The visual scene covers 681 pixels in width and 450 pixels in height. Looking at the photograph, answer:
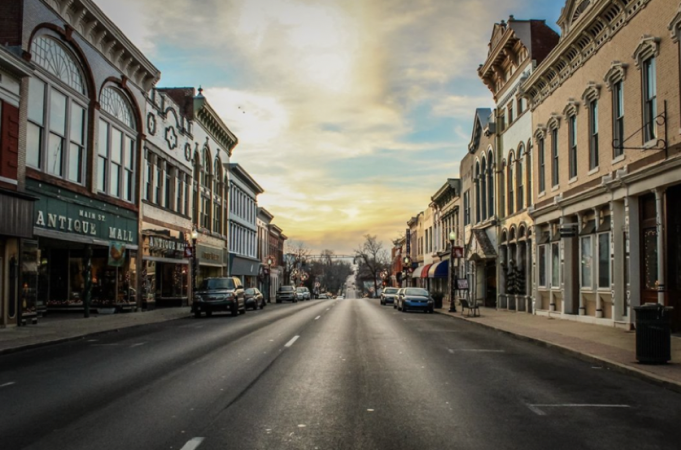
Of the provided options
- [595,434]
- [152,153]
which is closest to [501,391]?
[595,434]

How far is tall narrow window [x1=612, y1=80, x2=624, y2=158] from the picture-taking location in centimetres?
2086

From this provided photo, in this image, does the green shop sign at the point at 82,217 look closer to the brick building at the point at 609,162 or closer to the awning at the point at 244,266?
the brick building at the point at 609,162

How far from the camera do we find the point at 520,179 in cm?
3388

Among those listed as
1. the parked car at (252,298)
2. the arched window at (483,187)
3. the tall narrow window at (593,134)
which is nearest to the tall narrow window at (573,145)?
the tall narrow window at (593,134)

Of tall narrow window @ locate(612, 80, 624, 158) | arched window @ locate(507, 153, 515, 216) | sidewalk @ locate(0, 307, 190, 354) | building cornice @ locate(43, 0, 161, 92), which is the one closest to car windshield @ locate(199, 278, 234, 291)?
sidewalk @ locate(0, 307, 190, 354)

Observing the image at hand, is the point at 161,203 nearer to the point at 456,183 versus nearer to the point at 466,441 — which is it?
the point at 456,183

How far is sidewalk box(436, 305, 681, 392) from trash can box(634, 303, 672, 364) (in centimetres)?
18

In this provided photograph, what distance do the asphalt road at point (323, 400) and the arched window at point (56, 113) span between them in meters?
10.9

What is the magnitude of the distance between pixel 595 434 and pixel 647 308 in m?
5.54

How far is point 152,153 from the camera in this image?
37.4 metres

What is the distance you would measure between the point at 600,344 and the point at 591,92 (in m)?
10.9

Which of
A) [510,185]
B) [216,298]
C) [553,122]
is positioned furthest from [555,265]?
[216,298]

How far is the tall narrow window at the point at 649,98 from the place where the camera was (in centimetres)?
1861

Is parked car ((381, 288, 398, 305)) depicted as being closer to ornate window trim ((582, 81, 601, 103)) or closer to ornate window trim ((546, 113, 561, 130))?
ornate window trim ((546, 113, 561, 130))
